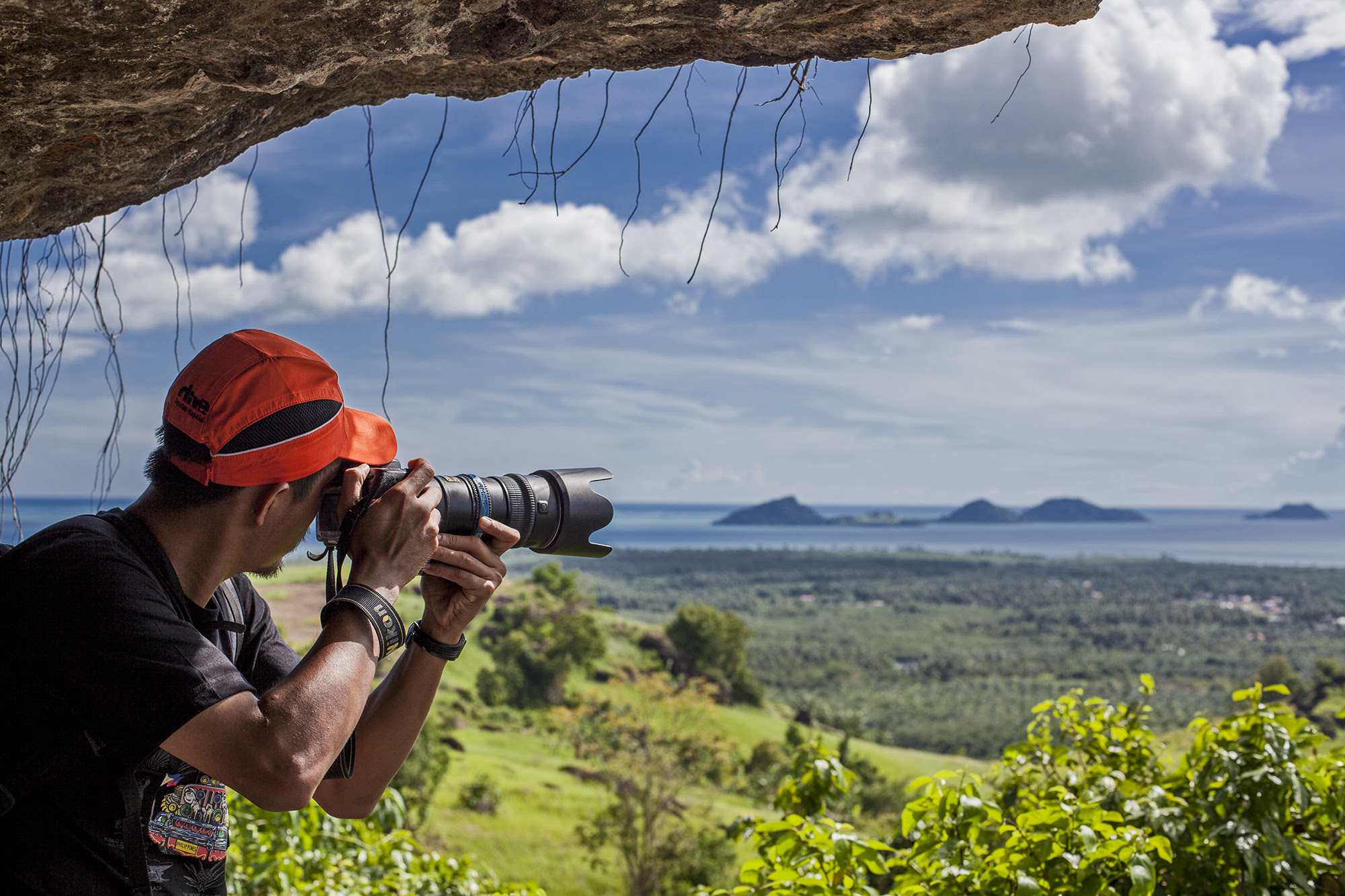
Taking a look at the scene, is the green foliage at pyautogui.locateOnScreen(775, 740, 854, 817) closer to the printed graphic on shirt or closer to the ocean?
the printed graphic on shirt

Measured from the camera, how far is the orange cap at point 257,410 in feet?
4.15

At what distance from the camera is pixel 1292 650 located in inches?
2437

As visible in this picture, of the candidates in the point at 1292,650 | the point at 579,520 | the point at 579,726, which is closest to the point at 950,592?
the point at 1292,650

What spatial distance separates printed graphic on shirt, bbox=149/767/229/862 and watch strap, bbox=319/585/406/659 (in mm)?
321

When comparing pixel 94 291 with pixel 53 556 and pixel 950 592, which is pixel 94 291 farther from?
pixel 950 592

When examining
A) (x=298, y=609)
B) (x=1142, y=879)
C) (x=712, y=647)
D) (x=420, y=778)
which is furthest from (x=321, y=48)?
(x=712, y=647)

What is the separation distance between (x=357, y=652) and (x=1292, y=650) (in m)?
74.9

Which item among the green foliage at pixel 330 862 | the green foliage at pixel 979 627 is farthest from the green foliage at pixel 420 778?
the green foliage at pixel 979 627

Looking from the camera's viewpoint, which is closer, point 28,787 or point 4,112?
point 28,787

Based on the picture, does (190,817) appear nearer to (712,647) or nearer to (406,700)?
(406,700)

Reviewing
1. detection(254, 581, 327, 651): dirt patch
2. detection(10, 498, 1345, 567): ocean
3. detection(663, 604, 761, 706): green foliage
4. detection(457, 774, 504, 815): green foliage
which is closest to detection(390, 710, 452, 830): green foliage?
detection(457, 774, 504, 815): green foliage

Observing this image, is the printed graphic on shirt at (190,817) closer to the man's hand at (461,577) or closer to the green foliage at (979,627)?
the man's hand at (461,577)

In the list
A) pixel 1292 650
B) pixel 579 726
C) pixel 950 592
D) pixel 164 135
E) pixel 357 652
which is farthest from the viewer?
pixel 950 592

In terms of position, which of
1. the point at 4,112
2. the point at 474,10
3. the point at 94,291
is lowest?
the point at 94,291
